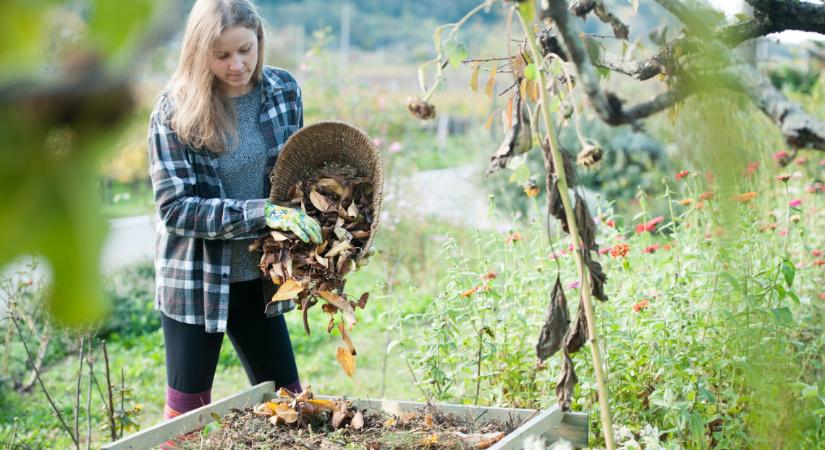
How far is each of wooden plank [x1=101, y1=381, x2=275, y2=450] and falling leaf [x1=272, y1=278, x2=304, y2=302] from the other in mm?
389

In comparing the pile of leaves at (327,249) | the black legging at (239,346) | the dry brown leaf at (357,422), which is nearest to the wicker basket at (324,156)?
the pile of leaves at (327,249)

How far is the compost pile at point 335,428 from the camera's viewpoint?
2.11 meters

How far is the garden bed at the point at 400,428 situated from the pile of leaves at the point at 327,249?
0.20m

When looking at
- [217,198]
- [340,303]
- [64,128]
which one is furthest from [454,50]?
[64,128]

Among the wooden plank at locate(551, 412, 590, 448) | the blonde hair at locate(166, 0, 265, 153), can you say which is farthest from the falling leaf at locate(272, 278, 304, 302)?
the wooden plank at locate(551, 412, 590, 448)

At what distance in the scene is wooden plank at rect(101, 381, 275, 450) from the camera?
2.13m

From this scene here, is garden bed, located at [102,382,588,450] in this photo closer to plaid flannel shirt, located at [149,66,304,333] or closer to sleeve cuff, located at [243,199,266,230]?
plaid flannel shirt, located at [149,66,304,333]

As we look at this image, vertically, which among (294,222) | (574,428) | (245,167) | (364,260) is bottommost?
(574,428)

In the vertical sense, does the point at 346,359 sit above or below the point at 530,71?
below

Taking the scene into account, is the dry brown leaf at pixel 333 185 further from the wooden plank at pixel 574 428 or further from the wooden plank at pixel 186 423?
the wooden plank at pixel 574 428

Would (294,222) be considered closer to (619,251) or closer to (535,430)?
(535,430)

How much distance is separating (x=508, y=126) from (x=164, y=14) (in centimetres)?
189

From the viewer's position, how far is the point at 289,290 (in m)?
2.29

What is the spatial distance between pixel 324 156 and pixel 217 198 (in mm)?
355
